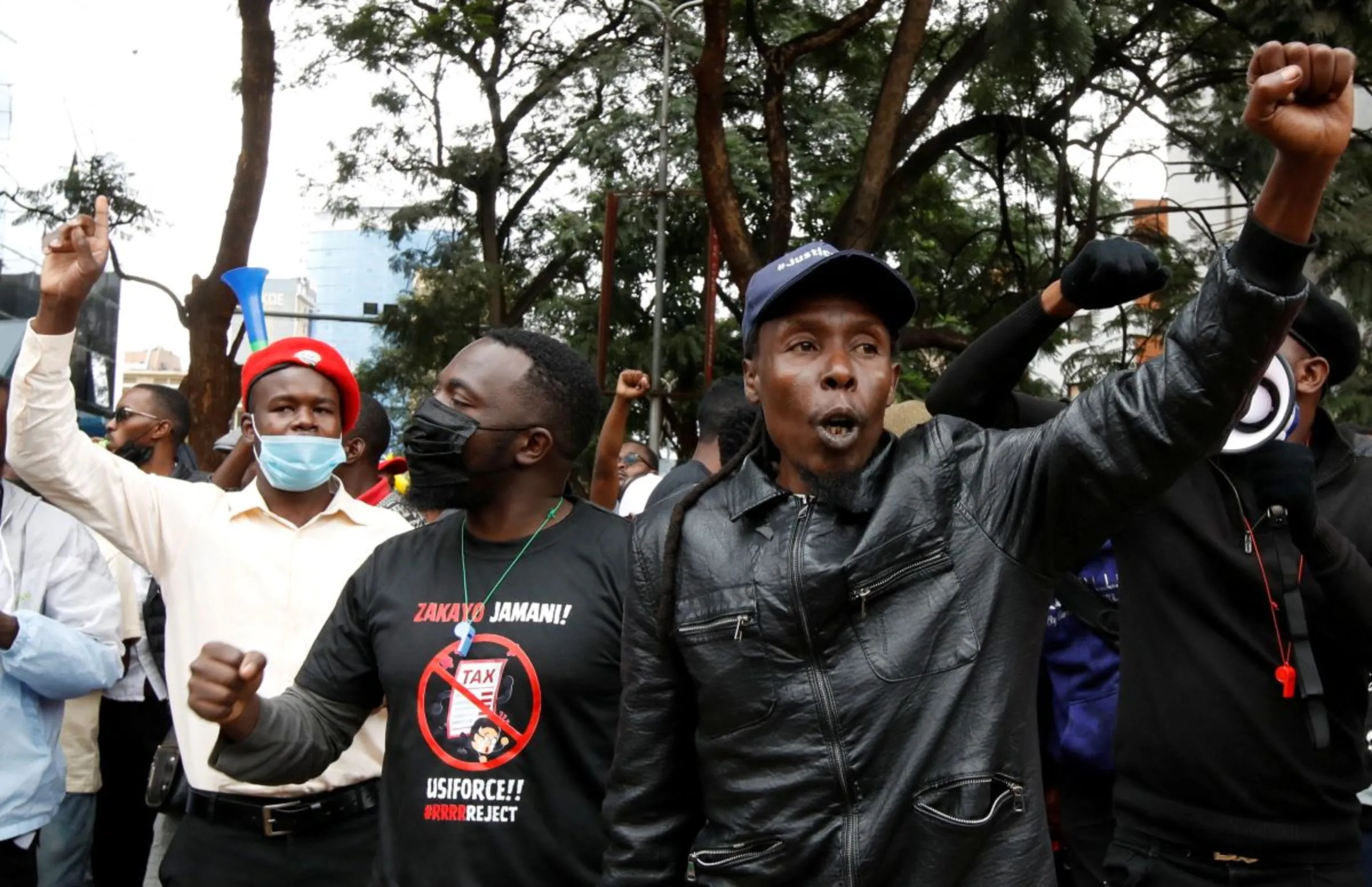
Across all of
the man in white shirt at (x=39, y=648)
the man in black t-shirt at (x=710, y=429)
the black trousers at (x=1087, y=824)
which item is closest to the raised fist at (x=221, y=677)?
the man in white shirt at (x=39, y=648)

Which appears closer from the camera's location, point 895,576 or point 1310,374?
point 895,576

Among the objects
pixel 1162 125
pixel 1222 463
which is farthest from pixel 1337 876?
pixel 1162 125

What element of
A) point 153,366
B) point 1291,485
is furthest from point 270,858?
point 153,366

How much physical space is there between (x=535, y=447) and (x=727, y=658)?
1232 millimetres

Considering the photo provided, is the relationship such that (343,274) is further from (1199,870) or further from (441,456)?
(1199,870)

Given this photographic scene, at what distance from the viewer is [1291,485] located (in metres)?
3.12

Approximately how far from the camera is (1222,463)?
131 inches

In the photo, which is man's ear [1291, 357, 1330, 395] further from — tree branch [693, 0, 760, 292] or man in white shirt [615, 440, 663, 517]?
tree branch [693, 0, 760, 292]

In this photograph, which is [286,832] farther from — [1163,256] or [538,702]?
[1163,256]

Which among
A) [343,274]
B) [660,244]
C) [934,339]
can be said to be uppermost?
[343,274]

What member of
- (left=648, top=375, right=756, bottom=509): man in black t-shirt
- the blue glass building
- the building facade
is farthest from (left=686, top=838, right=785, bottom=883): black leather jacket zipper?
the blue glass building

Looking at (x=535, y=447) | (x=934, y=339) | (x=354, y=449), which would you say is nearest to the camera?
(x=535, y=447)

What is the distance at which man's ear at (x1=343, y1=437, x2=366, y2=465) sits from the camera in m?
5.89

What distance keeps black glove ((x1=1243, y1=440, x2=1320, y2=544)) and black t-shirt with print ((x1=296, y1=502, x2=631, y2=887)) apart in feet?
4.79
